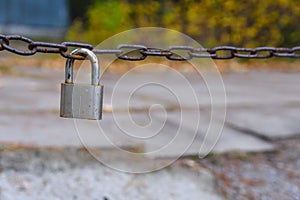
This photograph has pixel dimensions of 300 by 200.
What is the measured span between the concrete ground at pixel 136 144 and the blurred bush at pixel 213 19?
3.70 meters

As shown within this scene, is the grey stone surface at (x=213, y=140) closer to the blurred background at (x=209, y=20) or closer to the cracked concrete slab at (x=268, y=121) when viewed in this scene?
the cracked concrete slab at (x=268, y=121)

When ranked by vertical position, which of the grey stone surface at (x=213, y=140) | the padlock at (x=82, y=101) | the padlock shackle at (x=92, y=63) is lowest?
the grey stone surface at (x=213, y=140)

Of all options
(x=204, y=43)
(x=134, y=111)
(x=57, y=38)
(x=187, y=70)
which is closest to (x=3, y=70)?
(x=187, y=70)

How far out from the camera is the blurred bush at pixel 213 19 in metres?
8.09

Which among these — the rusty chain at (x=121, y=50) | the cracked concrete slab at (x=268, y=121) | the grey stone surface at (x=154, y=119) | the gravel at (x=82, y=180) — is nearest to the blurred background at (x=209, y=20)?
the grey stone surface at (x=154, y=119)

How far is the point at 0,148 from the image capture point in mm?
2475

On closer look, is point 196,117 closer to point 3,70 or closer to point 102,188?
point 102,188

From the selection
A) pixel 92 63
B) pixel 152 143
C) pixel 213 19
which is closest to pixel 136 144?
pixel 152 143

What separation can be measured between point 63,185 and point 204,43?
652cm

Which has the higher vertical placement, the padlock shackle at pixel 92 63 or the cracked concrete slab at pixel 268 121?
the padlock shackle at pixel 92 63

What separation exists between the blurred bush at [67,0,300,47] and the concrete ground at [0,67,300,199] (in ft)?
12.1

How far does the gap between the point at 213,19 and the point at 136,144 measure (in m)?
5.70

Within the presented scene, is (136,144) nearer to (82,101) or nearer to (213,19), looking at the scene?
(82,101)

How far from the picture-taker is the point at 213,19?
814 centimetres
